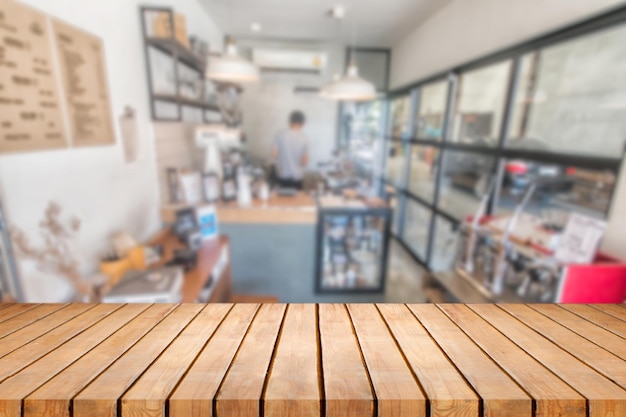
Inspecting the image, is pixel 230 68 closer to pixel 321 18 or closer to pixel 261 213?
pixel 261 213

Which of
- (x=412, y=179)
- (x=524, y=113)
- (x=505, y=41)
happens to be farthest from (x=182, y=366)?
(x=412, y=179)

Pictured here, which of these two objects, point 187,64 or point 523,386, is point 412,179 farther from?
point 523,386

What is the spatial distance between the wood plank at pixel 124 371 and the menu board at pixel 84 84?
1.39 m

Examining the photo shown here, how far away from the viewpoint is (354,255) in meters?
3.11

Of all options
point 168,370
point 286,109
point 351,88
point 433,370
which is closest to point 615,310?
point 433,370

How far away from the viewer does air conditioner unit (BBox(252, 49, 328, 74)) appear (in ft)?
15.7

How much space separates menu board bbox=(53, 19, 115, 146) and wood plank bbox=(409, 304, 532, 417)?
174cm

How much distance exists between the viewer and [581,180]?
180 cm

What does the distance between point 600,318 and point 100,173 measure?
208 centimetres

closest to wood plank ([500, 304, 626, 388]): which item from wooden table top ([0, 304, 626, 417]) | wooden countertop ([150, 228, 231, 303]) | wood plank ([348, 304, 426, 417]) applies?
wooden table top ([0, 304, 626, 417])

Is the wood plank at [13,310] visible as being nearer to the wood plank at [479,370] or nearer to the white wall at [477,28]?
the wood plank at [479,370]

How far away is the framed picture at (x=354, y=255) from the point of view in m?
2.91

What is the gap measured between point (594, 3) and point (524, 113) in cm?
75

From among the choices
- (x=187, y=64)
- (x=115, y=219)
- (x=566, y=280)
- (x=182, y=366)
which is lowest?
(x=566, y=280)
